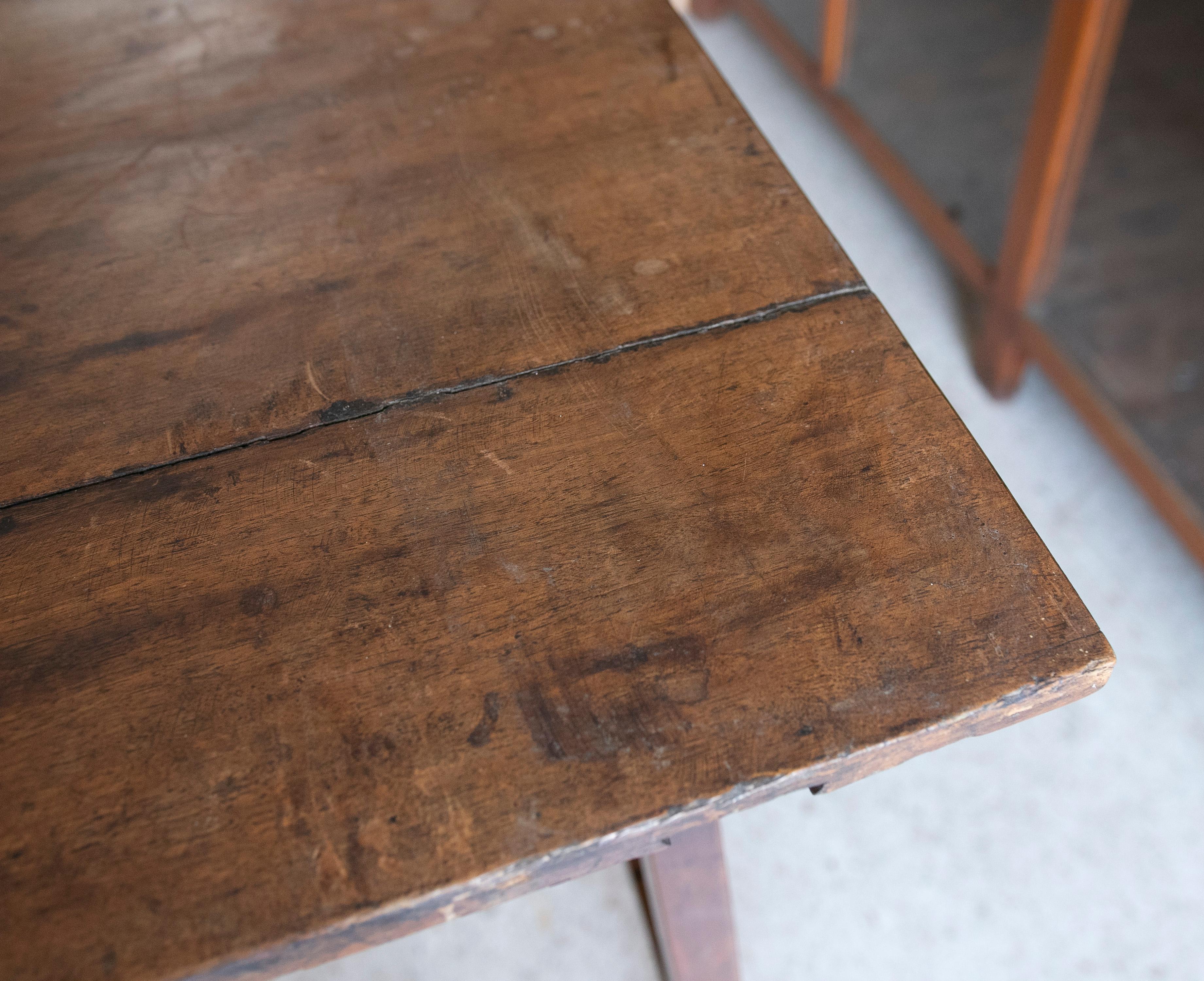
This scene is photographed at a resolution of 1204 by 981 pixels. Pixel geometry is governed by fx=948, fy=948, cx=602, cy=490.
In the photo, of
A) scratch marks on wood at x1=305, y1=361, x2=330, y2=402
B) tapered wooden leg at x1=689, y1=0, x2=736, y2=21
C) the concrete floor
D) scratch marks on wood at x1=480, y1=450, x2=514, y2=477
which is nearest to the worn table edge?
scratch marks on wood at x1=480, y1=450, x2=514, y2=477

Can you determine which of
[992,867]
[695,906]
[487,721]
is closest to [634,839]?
[487,721]

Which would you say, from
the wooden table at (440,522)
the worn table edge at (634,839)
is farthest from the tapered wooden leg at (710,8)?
the worn table edge at (634,839)

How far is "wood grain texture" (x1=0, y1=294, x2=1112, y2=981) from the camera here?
0.44 metres

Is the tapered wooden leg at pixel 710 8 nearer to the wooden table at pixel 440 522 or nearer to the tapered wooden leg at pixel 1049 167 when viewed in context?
the tapered wooden leg at pixel 1049 167

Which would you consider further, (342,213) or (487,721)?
(342,213)

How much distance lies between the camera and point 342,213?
0.74m

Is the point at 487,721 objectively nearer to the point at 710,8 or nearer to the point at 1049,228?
the point at 1049,228

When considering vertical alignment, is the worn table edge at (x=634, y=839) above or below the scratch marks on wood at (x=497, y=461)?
below

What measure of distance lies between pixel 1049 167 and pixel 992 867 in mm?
970

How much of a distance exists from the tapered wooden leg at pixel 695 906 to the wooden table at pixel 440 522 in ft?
0.03

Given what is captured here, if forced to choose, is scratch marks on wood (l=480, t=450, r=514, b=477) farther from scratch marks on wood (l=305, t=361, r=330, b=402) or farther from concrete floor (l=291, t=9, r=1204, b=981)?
concrete floor (l=291, t=9, r=1204, b=981)

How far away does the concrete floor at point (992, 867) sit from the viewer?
1.14m

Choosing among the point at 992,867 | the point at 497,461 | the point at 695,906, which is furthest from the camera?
the point at 992,867

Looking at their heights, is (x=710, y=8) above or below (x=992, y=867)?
above
